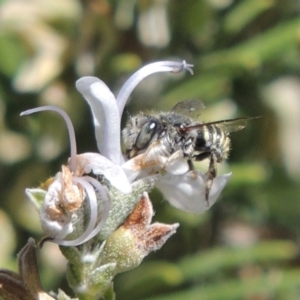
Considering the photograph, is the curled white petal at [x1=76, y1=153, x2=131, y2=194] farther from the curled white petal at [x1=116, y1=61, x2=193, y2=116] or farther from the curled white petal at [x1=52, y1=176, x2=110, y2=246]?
the curled white petal at [x1=116, y1=61, x2=193, y2=116]

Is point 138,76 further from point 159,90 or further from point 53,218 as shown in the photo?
point 159,90

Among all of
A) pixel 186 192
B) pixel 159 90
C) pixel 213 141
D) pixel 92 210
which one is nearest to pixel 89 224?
pixel 92 210

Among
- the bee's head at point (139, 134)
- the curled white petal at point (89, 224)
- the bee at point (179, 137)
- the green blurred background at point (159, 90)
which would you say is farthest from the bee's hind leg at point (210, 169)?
the green blurred background at point (159, 90)

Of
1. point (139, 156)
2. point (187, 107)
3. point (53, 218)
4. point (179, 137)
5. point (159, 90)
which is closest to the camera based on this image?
point (53, 218)

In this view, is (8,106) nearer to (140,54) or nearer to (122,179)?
(140,54)

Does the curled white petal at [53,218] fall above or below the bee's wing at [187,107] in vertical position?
below

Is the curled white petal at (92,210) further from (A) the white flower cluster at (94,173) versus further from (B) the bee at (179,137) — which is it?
(B) the bee at (179,137)

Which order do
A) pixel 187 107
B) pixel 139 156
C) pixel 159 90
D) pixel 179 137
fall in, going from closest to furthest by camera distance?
1. pixel 139 156
2. pixel 179 137
3. pixel 187 107
4. pixel 159 90
